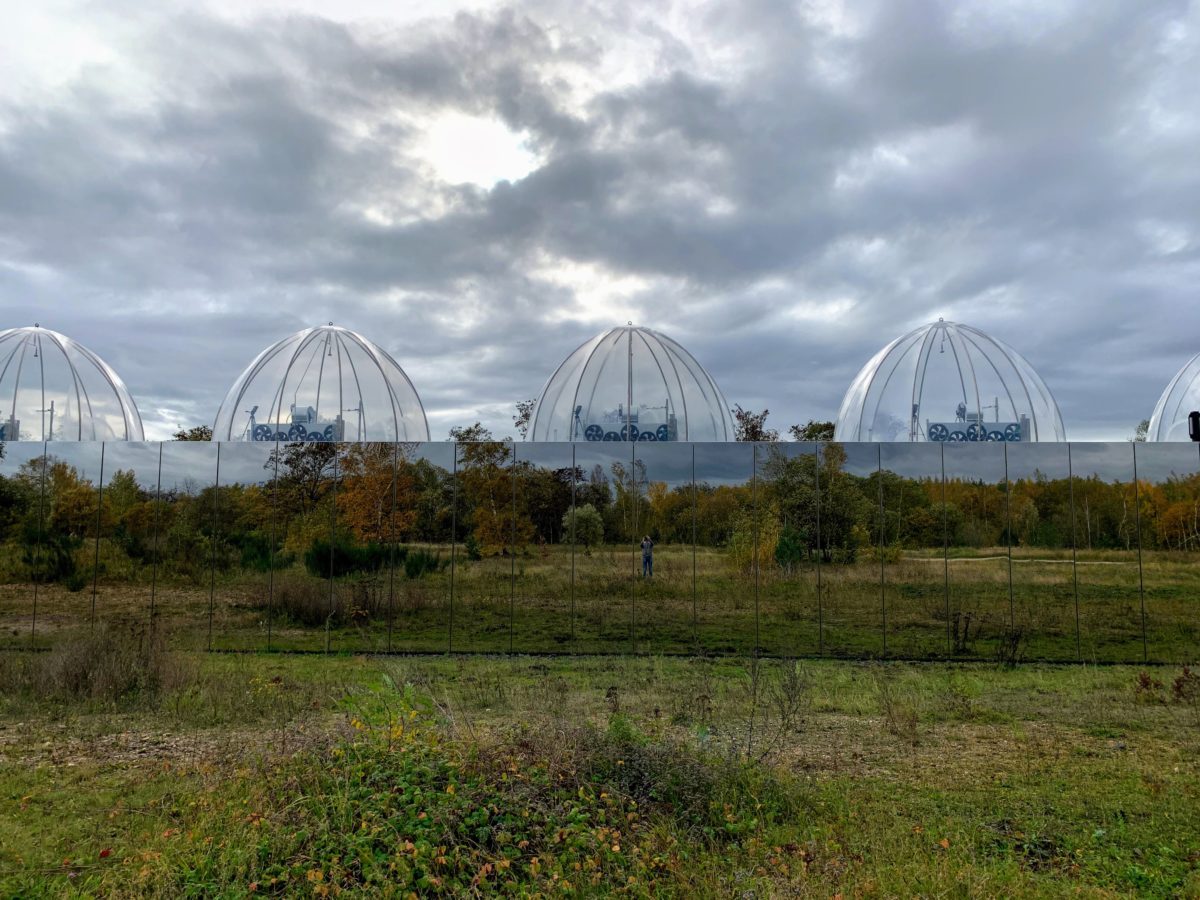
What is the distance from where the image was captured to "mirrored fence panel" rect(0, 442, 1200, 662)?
631 inches

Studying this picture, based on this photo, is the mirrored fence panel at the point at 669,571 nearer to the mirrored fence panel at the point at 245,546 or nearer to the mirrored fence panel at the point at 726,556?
the mirrored fence panel at the point at 726,556

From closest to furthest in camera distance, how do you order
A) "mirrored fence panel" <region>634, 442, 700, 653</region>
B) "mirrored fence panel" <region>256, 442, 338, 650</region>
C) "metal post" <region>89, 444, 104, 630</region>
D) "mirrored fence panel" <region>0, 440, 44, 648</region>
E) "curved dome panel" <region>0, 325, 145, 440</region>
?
1. "mirrored fence panel" <region>634, 442, 700, 653</region>
2. "mirrored fence panel" <region>256, 442, 338, 650</region>
3. "metal post" <region>89, 444, 104, 630</region>
4. "mirrored fence panel" <region>0, 440, 44, 648</region>
5. "curved dome panel" <region>0, 325, 145, 440</region>

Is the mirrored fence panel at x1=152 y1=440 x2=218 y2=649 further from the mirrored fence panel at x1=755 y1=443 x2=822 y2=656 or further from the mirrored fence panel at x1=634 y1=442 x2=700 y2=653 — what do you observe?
the mirrored fence panel at x1=755 y1=443 x2=822 y2=656

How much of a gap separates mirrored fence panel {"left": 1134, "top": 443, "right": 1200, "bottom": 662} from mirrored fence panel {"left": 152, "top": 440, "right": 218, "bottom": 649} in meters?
16.8

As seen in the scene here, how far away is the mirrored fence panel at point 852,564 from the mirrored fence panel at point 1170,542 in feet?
15.5

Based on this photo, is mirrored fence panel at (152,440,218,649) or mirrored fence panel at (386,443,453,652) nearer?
mirrored fence panel at (386,443,453,652)

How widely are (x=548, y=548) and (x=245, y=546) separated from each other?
5728 millimetres

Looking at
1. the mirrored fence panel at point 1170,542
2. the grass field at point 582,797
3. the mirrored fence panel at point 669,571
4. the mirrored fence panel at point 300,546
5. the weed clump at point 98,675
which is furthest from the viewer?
the mirrored fence panel at point 300,546

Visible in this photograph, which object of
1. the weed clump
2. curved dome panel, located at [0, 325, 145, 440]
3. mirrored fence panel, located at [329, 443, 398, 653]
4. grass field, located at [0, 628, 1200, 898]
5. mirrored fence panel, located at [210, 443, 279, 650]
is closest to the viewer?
grass field, located at [0, 628, 1200, 898]

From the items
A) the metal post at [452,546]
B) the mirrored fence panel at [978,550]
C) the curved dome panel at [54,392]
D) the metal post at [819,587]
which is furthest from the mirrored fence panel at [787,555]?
the curved dome panel at [54,392]

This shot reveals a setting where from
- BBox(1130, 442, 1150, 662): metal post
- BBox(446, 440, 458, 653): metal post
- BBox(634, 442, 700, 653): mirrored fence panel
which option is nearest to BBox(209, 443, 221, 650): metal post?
BBox(446, 440, 458, 653): metal post

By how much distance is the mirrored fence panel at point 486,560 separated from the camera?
53.3 feet

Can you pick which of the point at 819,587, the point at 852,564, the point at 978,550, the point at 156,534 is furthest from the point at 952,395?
the point at 156,534

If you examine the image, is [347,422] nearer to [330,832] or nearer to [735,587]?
[735,587]
